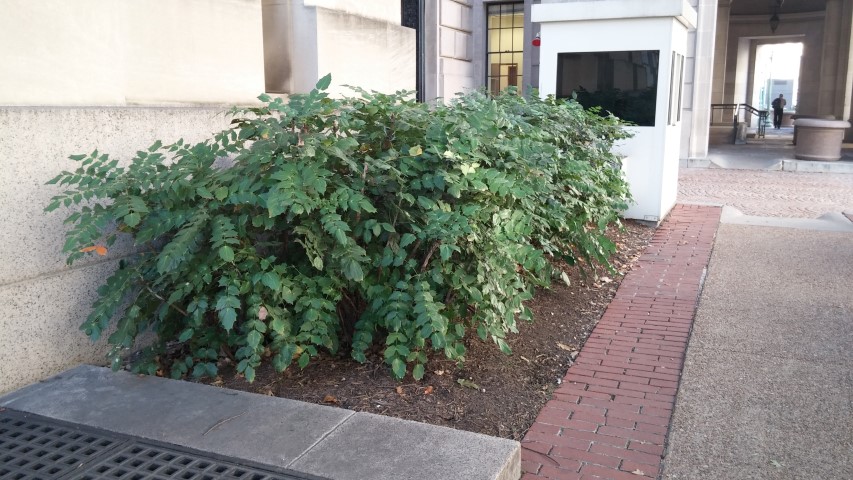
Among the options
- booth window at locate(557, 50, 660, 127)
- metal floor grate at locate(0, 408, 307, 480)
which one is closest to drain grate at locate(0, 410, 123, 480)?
metal floor grate at locate(0, 408, 307, 480)

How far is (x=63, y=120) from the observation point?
401 cm

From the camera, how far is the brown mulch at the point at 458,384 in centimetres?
390

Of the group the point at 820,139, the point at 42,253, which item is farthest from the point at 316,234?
the point at 820,139

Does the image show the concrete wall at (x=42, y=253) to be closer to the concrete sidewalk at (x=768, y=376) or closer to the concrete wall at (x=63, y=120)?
the concrete wall at (x=63, y=120)

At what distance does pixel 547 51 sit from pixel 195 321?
274 inches

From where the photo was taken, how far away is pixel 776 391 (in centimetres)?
424

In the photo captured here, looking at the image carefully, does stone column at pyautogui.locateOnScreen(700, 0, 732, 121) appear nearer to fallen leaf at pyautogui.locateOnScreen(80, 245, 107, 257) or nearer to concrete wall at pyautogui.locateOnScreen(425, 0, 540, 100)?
concrete wall at pyautogui.locateOnScreen(425, 0, 540, 100)

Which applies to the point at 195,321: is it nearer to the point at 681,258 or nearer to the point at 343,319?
the point at 343,319

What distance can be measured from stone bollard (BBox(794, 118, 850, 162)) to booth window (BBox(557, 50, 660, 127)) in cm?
1051

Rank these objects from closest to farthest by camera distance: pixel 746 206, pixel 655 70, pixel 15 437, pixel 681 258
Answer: pixel 15 437 → pixel 681 258 → pixel 655 70 → pixel 746 206

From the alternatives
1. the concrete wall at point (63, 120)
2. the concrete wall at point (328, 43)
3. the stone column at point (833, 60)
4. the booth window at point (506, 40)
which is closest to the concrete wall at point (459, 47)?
the booth window at point (506, 40)

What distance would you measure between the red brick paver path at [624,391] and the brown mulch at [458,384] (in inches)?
5.6

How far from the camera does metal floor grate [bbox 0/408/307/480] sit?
9.52 ft

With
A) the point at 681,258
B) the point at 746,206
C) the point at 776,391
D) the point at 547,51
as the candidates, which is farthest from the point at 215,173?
the point at 746,206
